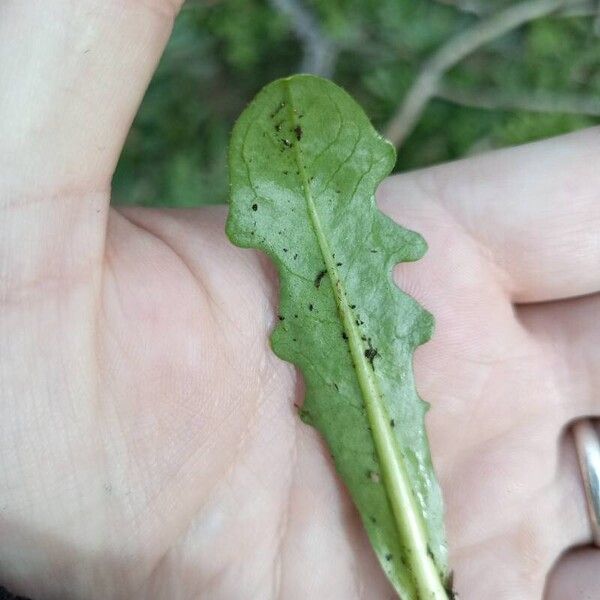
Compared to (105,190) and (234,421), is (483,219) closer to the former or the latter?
(234,421)

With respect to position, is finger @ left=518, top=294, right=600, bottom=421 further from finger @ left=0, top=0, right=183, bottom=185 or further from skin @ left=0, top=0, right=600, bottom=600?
finger @ left=0, top=0, right=183, bottom=185

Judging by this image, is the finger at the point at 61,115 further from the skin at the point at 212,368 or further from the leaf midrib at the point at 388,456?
the leaf midrib at the point at 388,456

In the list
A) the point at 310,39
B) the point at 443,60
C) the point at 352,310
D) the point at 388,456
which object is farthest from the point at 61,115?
the point at 443,60

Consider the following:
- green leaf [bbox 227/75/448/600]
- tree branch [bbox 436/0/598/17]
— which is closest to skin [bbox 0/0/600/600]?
green leaf [bbox 227/75/448/600]

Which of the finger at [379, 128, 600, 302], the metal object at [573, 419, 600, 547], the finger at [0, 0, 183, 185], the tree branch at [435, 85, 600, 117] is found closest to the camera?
the finger at [0, 0, 183, 185]

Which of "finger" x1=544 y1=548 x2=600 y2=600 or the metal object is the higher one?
the metal object

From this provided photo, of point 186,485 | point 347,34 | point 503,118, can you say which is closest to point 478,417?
point 186,485
